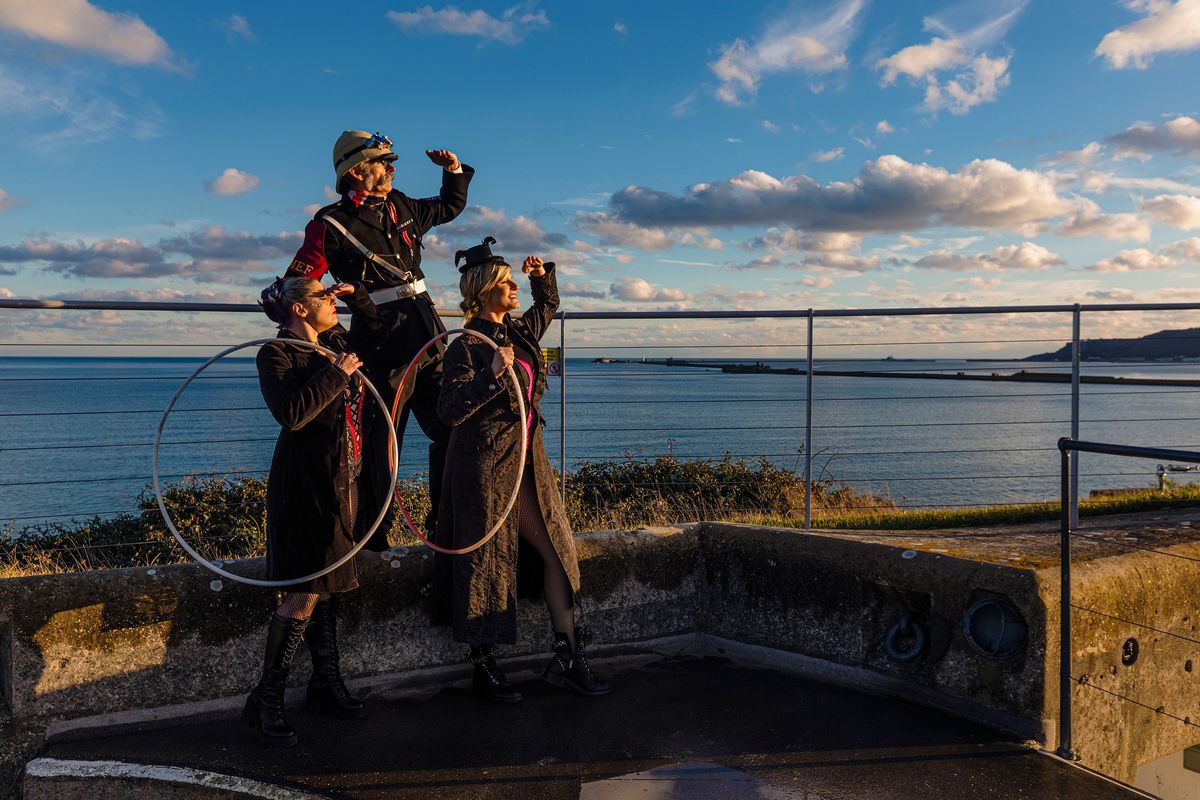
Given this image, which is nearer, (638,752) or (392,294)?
(638,752)

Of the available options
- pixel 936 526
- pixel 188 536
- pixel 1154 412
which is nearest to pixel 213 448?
pixel 188 536

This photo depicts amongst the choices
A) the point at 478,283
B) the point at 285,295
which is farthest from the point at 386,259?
the point at 285,295

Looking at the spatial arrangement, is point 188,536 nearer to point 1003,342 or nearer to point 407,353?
point 407,353

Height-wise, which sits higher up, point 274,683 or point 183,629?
point 183,629

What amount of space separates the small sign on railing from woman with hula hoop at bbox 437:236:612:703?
0.12 metres

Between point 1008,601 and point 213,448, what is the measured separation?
2696 inches

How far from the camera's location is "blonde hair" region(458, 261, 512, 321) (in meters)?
4.25

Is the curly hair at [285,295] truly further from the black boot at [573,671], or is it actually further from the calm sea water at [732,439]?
the calm sea water at [732,439]

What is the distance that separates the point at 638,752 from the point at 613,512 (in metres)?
4.98

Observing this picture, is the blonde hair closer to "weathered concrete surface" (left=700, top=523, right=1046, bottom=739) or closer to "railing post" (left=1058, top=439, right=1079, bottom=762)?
"weathered concrete surface" (left=700, top=523, right=1046, bottom=739)

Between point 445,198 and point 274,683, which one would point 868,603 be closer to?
point 274,683

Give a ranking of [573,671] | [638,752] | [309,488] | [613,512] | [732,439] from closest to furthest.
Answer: [638,752]
[309,488]
[573,671]
[613,512]
[732,439]

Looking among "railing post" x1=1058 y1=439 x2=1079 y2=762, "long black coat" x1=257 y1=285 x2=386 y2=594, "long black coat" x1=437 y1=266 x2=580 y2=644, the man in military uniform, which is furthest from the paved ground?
the man in military uniform

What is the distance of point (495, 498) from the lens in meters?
4.24
